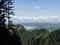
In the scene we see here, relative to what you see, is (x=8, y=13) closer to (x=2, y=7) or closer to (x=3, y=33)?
(x=2, y=7)

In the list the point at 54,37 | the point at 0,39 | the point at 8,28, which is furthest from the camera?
the point at 54,37

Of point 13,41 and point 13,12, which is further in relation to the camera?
point 13,12

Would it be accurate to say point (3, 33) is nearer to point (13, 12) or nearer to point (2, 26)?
point (2, 26)

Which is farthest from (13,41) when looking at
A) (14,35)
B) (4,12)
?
(4,12)

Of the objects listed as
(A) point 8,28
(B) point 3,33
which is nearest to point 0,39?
(B) point 3,33

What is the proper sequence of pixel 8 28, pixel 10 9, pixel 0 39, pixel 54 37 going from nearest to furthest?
pixel 0 39 < pixel 8 28 < pixel 10 9 < pixel 54 37

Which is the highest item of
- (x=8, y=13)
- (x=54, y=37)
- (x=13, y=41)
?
(x=8, y=13)

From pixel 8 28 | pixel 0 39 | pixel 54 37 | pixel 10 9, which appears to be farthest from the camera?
pixel 54 37

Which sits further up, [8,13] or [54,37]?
[8,13]

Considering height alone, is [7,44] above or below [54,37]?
above
